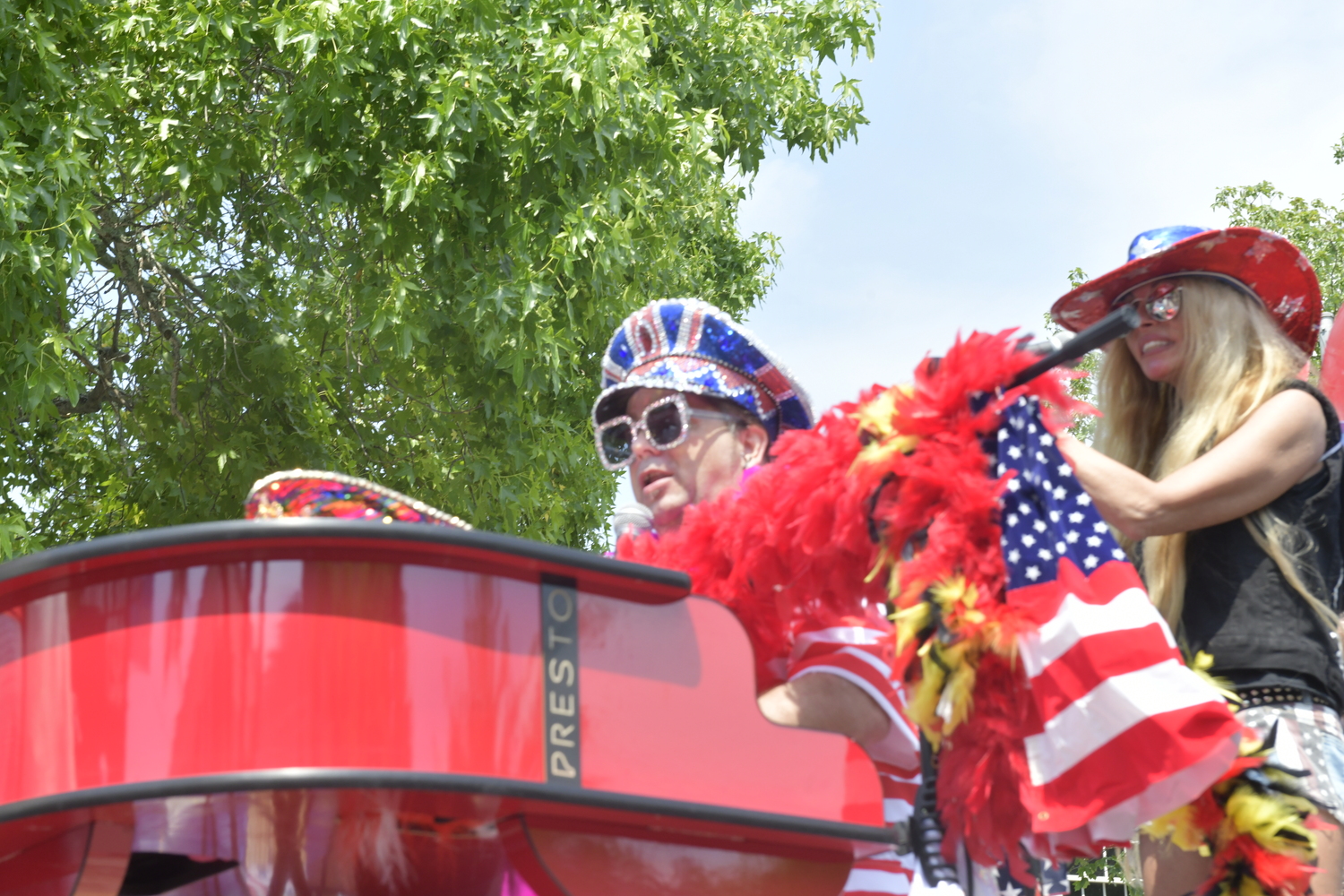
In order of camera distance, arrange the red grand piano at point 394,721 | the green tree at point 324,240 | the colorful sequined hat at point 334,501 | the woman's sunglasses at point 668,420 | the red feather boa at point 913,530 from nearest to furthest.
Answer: the red grand piano at point 394,721 → the red feather boa at point 913,530 → the colorful sequined hat at point 334,501 → the woman's sunglasses at point 668,420 → the green tree at point 324,240

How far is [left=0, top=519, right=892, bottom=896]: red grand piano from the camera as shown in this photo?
5.48 feet

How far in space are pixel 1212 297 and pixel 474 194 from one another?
4469 mm

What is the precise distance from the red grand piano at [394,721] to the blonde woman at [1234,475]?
29.1 inches

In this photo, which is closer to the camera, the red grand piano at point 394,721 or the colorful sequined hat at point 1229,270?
the red grand piano at point 394,721

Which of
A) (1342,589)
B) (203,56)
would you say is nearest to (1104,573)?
(1342,589)

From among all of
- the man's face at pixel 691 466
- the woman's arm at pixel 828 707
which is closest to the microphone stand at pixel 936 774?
the woman's arm at pixel 828 707

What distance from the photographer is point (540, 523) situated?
26.8ft

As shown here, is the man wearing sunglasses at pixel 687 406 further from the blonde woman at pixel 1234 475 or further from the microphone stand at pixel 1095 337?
the microphone stand at pixel 1095 337

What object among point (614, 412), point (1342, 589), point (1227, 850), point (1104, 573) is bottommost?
point (1227, 850)

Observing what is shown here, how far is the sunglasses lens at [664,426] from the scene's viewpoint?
280 cm

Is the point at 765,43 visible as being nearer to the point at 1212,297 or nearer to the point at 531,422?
the point at 531,422

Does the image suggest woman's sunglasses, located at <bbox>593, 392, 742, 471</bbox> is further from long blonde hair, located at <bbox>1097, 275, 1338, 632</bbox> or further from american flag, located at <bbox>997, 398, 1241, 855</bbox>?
american flag, located at <bbox>997, 398, 1241, 855</bbox>

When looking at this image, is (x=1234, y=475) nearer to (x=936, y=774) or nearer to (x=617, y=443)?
(x=936, y=774)

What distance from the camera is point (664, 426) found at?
2820mm
